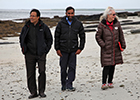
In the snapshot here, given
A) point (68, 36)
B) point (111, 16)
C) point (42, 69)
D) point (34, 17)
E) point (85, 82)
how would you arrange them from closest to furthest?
point (34, 17), point (42, 69), point (111, 16), point (68, 36), point (85, 82)

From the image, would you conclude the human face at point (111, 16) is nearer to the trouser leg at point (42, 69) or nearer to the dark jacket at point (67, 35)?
the dark jacket at point (67, 35)

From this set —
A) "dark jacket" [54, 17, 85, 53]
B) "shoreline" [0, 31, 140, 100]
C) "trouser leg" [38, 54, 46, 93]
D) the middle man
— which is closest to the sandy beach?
"shoreline" [0, 31, 140, 100]

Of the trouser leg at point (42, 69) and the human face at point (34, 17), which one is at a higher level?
the human face at point (34, 17)

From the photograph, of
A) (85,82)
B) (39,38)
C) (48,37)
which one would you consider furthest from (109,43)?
(85,82)

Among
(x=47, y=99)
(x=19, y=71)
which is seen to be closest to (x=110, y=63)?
(x=47, y=99)

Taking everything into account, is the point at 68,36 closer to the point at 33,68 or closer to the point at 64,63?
the point at 64,63

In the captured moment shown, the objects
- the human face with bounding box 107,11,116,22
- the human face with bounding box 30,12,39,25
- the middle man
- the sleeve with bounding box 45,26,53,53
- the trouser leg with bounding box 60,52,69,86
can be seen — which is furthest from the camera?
the trouser leg with bounding box 60,52,69,86

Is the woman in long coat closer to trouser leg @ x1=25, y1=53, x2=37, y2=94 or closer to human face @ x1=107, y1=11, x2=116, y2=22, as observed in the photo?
human face @ x1=107, y1=11, x2=116, y2=22

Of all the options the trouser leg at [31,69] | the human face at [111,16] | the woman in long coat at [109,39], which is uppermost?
the human face at [111,16]

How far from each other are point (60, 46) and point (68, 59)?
1.28 feet

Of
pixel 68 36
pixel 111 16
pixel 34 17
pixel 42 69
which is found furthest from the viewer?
pixel 68 36

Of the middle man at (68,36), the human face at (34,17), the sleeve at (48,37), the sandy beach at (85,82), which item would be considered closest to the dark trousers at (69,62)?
the middle man at (68,36)

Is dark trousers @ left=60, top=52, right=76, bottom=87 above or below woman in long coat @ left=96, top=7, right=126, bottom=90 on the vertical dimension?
below

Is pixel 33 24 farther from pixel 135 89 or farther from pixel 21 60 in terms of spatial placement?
pixel 21 60
